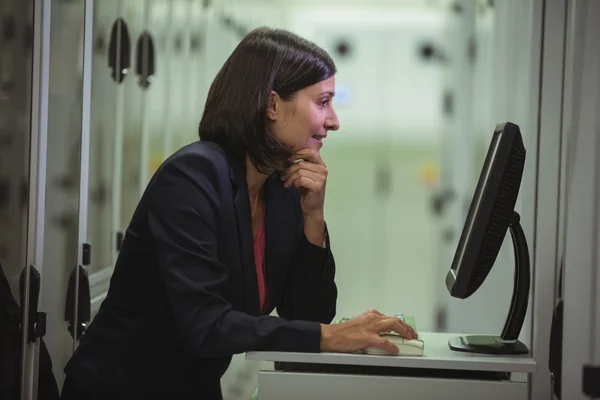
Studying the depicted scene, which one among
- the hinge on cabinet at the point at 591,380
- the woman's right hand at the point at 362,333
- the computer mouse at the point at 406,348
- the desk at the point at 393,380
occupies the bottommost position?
the hinge on cabinet at the point at 591,380

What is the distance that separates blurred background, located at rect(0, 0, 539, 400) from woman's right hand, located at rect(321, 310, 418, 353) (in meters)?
1.47

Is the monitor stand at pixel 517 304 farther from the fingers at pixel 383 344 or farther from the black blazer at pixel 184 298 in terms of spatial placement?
the black blazer at pixel 184 298

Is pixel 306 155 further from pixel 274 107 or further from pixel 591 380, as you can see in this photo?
pixel 591 380

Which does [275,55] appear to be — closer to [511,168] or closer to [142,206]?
[142,206]

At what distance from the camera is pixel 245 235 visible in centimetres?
144

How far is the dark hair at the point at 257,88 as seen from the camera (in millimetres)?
1499

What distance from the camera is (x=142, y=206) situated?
54.5 inches

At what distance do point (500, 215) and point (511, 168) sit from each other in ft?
0.26

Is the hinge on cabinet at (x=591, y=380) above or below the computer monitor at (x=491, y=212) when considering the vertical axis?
below

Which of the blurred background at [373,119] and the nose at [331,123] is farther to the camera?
the blurred background at [373,119]

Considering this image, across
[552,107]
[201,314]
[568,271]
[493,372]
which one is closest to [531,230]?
[552,107]

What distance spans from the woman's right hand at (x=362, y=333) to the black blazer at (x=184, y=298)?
0.08 feet

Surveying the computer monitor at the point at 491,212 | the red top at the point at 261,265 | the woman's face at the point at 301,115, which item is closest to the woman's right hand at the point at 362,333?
the computer monitor at the point at 491,212

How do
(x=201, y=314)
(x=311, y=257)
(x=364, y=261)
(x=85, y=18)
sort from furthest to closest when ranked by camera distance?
1. (x=364, y=261)
2. (x=85, y=18)
3. (x=311, y=257)
4. (x=201, y=314)
